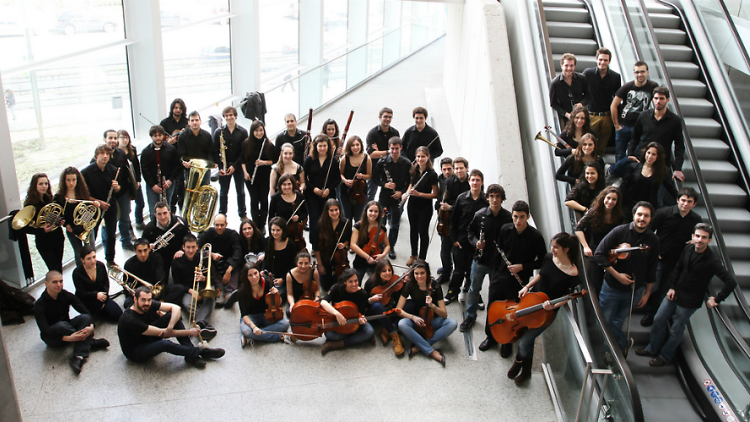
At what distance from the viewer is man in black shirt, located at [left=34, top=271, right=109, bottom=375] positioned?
5.08 metres

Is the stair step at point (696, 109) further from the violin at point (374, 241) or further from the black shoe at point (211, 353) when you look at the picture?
the black shoe at point (211, 353)

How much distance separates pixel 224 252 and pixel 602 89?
4051 mm

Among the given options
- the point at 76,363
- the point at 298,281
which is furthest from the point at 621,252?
the point at 76,363

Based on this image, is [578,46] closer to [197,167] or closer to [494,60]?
[494,60]

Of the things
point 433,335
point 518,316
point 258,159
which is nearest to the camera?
point 518,316

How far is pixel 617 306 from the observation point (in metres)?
4.99

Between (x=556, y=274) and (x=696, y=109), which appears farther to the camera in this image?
(x=696, y=109)

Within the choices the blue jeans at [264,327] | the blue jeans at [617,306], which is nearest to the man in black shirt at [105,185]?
the blue jeans at [264,327]

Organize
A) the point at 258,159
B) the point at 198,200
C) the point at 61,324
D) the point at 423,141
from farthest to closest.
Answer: the point at 423,141 < the point at 258,159 < the point at 198,200 < the point at 61,324

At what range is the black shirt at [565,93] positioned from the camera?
245 inches

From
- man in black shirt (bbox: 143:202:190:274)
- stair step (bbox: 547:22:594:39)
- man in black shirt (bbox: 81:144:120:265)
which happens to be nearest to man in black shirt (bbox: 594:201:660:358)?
stair step (bbox: 547:22:594:39)

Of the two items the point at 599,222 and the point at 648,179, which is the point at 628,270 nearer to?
the point at 599,222

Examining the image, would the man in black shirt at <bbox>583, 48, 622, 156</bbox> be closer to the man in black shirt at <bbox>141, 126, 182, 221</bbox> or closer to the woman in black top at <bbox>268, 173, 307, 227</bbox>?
the woman in black top at <bbox>268, 173, 307, 227</bbox>

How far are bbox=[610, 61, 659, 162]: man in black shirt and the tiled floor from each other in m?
2.30
